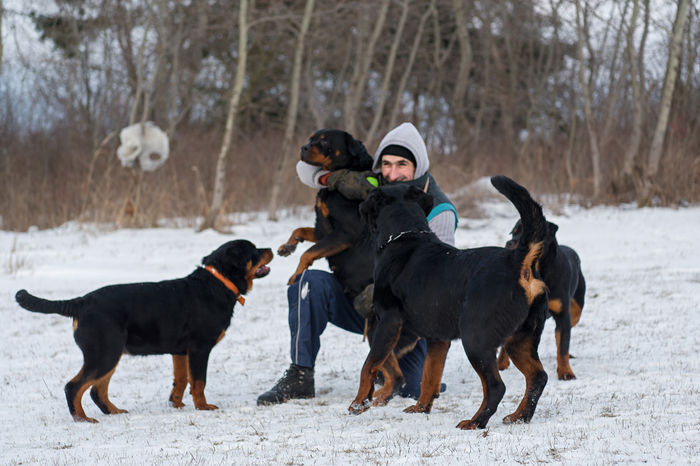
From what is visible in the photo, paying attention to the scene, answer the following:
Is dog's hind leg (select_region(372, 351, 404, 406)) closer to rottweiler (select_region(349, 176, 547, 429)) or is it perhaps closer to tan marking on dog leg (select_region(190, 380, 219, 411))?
rottweiler (select_region(349, 176, 547, 429))

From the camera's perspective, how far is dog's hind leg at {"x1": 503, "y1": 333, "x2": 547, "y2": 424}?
12.1ft

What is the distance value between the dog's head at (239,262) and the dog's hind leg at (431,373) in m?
1.45

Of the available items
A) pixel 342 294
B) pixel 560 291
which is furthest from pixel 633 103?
pixel 342 294

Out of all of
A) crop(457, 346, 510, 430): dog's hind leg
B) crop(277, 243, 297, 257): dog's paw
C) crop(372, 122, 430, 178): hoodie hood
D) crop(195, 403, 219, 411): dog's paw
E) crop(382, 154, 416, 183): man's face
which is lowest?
crop(195, 403, 219, 411): dog's paw

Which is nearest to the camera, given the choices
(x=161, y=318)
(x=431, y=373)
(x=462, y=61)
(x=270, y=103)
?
(x=431, y=373)

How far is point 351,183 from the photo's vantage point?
504 centimetres

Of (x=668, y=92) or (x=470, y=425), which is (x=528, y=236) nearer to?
(x=470, y=425)

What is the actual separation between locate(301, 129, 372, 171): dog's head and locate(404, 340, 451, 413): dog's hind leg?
171 cm

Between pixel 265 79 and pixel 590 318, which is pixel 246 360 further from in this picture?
pixel 265 79

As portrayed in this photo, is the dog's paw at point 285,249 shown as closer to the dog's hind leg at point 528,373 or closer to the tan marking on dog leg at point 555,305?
the dog's hind leg at point 528,373

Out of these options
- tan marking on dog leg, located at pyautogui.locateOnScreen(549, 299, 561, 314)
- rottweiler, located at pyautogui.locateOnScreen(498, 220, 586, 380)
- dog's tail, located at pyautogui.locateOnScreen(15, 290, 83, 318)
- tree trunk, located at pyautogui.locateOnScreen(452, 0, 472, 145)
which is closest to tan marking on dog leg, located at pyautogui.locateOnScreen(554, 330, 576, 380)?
rottweiler, located at pyautogui.locateOnScreen(498, 220, 586, 380)

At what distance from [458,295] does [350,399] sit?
55.3 inches

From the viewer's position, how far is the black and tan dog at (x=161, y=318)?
431cm

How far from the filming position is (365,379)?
13.0 ft
